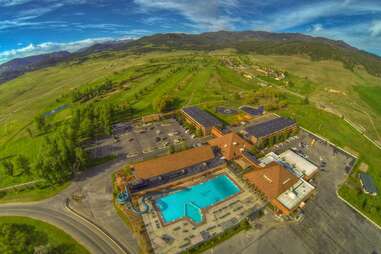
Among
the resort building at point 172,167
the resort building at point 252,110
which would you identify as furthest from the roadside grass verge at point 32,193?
the resort building at point 252,110

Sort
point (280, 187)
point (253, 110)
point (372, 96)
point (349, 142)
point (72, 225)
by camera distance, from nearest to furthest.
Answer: point (72, 225) < point (280, 187) < point (349, 142) < point (253, 110) < point (372, 96)

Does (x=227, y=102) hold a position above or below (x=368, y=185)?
above

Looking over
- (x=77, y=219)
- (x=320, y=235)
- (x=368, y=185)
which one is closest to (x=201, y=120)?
(x=320, y=235)

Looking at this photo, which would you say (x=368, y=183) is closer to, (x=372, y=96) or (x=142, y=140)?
(x=142, y=140)

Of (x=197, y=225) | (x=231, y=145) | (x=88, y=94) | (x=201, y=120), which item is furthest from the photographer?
(x=88, y=94)

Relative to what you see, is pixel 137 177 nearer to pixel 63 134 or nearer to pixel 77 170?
pixel 77 170

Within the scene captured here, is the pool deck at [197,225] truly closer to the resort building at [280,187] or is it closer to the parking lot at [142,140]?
the resort building at [280,187]
